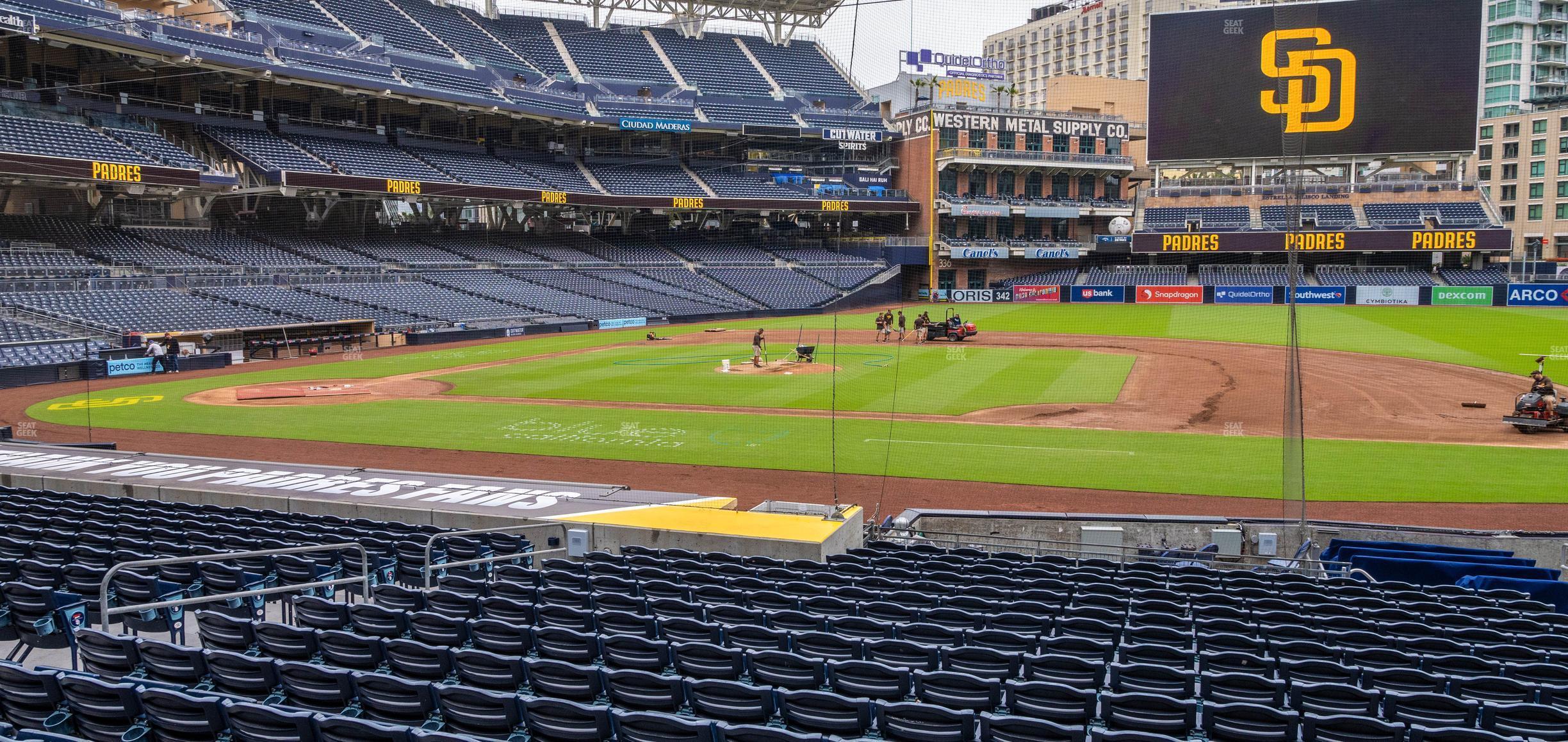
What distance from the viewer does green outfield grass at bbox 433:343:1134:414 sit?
28891mm

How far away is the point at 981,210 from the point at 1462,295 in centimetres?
3070

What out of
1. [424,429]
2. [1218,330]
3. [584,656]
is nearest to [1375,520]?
[584,656]

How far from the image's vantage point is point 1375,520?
16.2 m

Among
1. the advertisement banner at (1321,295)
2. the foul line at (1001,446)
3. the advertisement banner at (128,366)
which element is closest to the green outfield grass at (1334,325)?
the advertisement banner at (1321,295)

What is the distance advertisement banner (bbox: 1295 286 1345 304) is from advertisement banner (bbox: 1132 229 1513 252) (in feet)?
8.05

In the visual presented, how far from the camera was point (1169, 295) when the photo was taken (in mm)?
67312

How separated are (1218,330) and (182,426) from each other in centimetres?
4174

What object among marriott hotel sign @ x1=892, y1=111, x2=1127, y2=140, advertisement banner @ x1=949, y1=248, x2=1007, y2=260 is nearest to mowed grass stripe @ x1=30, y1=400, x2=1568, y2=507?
advertisement banner @ x1=949, y1=248, x2=1007, y2=260

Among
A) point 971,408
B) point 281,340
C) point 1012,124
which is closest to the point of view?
point 971,408

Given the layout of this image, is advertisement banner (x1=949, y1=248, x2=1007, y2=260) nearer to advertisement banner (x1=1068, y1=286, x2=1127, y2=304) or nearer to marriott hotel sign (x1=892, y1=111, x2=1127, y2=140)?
advertisement banner (x1=1068, y1=286, x2=1127, y2=304)

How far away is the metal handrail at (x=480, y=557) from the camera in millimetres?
9938

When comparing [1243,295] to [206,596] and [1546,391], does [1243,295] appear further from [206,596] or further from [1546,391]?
[206,596]

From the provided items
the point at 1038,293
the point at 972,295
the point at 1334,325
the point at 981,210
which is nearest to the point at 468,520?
the point at 1334,325

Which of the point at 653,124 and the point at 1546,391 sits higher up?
the point at 653,124
